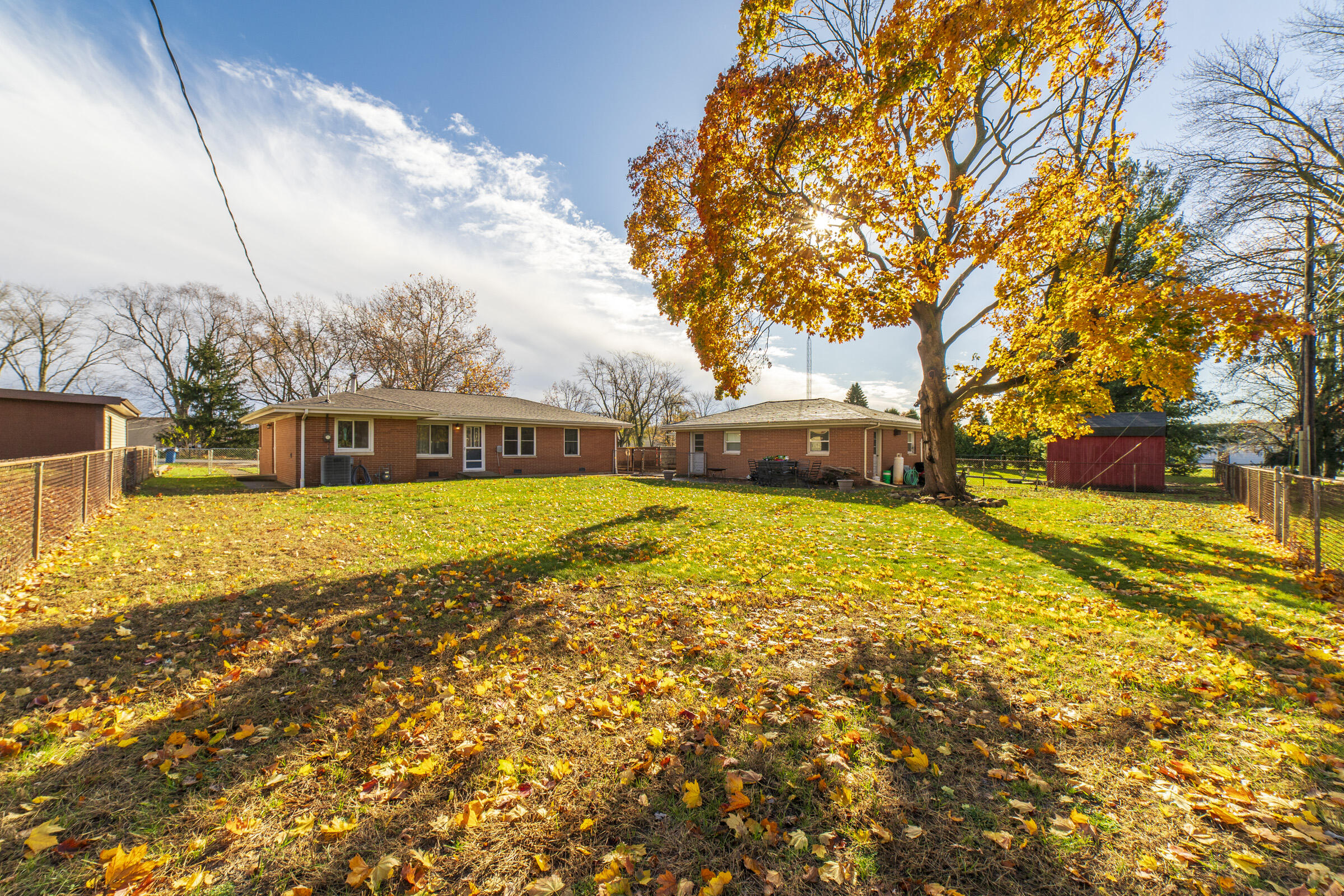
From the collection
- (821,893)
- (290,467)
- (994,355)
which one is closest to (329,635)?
(821,893)

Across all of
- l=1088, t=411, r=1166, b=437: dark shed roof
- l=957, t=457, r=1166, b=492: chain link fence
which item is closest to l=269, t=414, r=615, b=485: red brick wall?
l=957, t=457, r=1166, b=492: chain link fence

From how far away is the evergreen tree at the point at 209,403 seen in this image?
111 ft

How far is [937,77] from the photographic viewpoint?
9211mm

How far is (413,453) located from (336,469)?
2544mm

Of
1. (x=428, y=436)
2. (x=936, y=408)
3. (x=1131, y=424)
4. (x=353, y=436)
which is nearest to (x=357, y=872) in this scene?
(x=936, y=408)

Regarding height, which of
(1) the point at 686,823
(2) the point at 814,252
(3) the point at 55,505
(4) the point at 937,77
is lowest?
(1) the point at 686,823

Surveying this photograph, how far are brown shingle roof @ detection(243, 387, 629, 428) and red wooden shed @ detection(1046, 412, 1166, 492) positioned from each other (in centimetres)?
2007

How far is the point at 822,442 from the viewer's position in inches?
858

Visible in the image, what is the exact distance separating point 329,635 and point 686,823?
3.58 m

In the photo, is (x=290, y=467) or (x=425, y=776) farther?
(x=290, y=467)

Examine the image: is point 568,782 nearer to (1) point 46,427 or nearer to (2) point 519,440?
(1) point 46,427

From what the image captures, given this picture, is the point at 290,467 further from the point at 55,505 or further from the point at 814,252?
the point at 814,252

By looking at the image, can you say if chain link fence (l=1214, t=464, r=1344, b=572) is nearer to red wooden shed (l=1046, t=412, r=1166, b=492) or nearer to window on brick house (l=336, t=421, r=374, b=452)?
red wooden shed (l=1046, t=412, r=1166, b=492)

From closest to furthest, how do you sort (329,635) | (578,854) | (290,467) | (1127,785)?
(578,854)
(1127,785)
(329,635)
(290,467)
